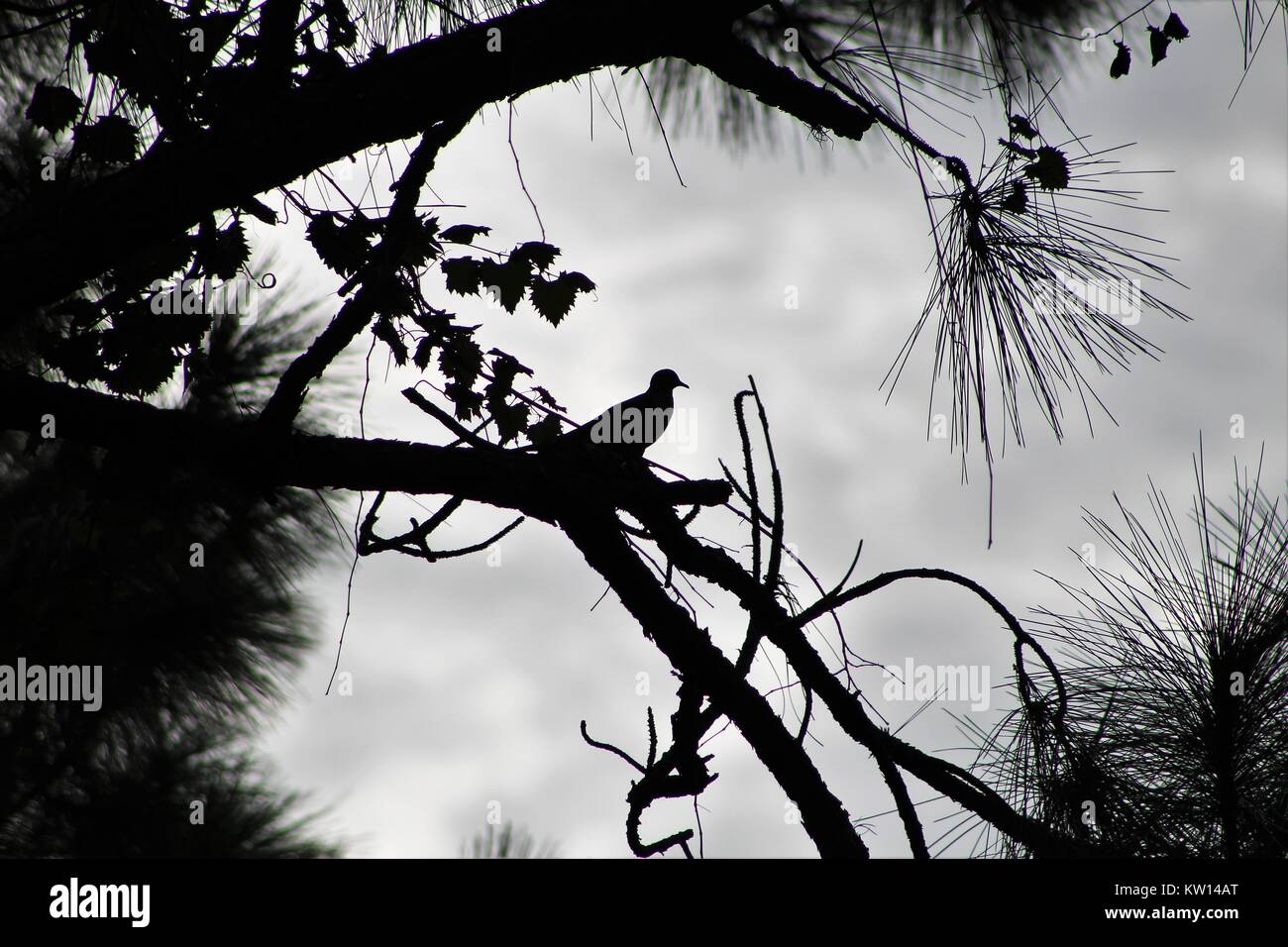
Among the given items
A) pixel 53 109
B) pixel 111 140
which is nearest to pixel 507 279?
pixel 111 140

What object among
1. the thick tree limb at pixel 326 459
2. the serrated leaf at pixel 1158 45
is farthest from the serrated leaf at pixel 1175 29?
the thick tree limb at pixel 326 459

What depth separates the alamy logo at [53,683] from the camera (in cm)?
275

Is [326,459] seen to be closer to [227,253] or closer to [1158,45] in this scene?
[227,253]

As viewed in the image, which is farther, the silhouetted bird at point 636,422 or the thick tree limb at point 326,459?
the silhouetted bird at point 636,422

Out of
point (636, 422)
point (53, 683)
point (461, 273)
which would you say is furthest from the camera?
point (636, 422)

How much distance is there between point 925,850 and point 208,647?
375 centimetres

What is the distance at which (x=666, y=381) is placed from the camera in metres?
5.42
